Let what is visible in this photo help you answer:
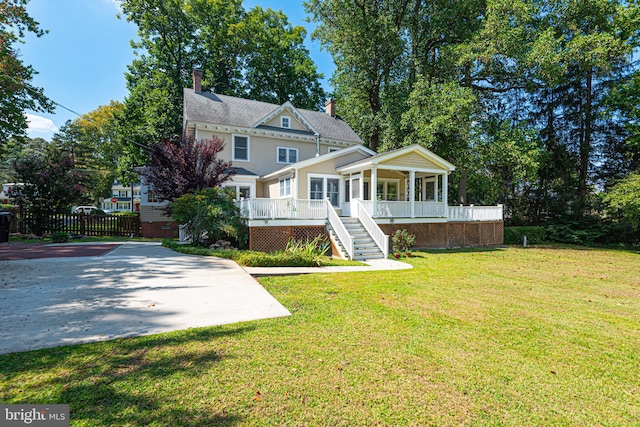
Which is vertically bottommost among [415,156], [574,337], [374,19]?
[574,337]

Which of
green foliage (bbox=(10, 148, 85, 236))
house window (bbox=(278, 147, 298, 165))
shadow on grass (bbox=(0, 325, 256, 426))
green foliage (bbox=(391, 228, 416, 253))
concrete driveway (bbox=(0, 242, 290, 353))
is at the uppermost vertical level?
house window (bbox=(278, 147, 298, 165))

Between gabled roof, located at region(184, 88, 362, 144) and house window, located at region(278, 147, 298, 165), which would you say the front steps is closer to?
house window, located at region(278, 147, 298, 165)

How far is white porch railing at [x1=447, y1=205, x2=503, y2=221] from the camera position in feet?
50.9

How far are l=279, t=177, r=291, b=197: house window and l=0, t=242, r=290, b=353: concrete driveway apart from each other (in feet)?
25.6

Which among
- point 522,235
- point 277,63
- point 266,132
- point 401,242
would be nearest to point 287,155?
point 266,132

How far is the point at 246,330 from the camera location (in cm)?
424

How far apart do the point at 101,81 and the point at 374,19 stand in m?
18.5

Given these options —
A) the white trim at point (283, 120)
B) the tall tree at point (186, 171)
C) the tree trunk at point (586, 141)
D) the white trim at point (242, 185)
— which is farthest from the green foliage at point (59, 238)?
the tree trunk at point (586, 141)

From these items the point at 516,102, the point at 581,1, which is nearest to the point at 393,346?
the point at 581,1

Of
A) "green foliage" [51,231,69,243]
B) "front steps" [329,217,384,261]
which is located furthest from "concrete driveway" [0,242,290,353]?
"green foliage" [51,231,69,243]

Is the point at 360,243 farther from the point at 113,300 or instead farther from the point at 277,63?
the point at 277,63

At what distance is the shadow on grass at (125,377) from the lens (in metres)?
2.44

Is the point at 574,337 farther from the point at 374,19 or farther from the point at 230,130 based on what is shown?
the point at 374,19

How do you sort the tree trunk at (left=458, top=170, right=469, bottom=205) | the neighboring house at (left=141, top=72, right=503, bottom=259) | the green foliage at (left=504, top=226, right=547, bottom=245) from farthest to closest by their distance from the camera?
the tree trunk at (left=458, top=170, right=469, bottom=205)
the green foliage at (left=504, top=226, right=547, bottom=245)
the neighboring house at (left=141, top=72, right=503, bottom=259)
